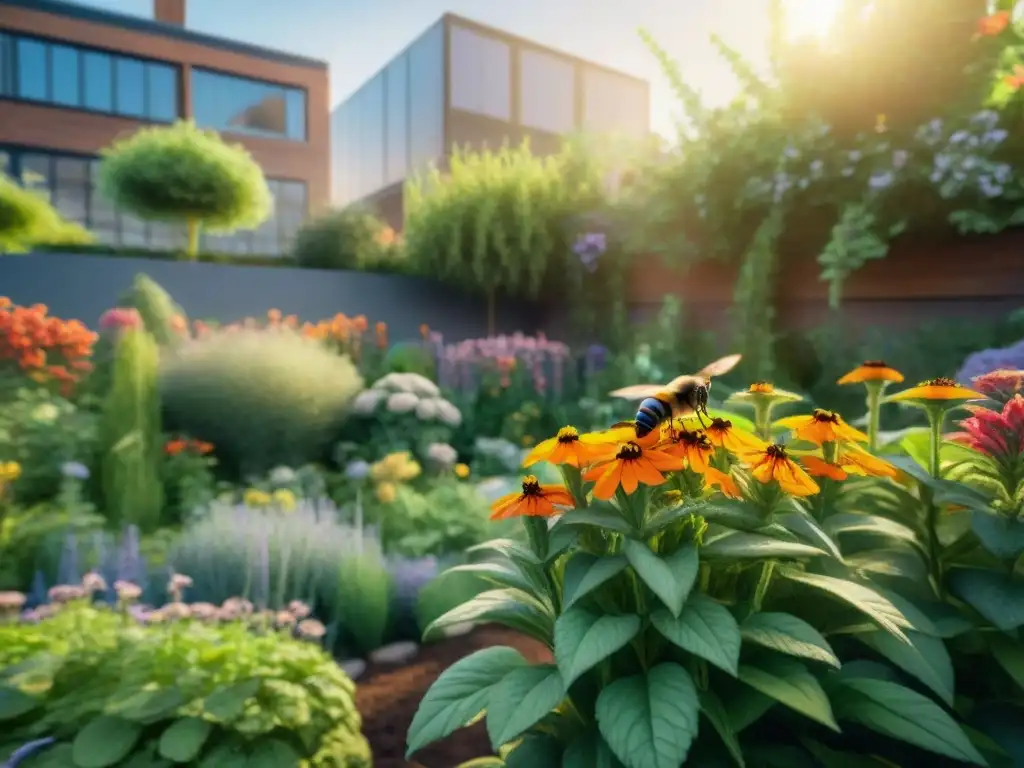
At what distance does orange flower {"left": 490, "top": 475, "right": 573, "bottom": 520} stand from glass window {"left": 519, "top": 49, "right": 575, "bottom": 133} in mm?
16196

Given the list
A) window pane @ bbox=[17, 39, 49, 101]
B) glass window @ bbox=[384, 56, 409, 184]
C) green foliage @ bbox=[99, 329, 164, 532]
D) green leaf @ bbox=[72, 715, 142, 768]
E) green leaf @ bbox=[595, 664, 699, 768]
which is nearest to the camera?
green leaf @ bbox=[595, 664, 699, 768]

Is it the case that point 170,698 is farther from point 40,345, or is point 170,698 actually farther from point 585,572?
point 40,345

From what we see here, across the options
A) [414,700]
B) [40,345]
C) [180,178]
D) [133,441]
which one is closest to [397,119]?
[180,178]

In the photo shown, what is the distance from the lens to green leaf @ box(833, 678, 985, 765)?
3.44ft

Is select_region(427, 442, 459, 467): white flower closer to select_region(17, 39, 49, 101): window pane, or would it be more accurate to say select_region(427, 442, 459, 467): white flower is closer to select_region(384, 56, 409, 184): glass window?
select_region(384, 56, 409, 184): glass window

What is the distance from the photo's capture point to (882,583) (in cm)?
140

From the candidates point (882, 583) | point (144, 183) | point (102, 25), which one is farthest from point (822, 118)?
point (102, 25)

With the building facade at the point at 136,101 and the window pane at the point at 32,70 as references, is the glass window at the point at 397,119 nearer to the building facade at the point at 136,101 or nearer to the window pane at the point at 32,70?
the building facade at the point at 136,101

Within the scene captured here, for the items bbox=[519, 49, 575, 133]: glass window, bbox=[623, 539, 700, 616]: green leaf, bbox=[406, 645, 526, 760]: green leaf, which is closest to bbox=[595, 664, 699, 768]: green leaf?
bbox=[623, 539, 700, 616]: green leaf

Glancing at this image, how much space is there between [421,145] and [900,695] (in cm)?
1597

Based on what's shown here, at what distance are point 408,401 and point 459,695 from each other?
3329mm

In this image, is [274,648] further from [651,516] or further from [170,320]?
[170,320]

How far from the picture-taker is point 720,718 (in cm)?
106

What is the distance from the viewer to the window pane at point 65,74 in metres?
17.0
